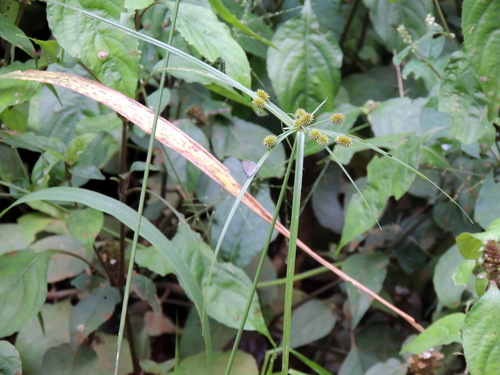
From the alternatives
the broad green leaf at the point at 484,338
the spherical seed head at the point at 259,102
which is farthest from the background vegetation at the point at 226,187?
the spherical seed head at the point at 259,102

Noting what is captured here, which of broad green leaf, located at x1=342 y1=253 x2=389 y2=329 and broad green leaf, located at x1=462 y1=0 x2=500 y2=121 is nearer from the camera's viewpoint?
broad green leaf, located at x1=462 y1=0 x2=500 y2=121

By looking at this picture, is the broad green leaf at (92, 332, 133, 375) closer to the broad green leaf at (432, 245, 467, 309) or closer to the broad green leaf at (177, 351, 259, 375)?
the broad green leaf at (177, 351, 259, 375)

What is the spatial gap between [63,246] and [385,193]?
610 mm

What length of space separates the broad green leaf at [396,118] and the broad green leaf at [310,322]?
0.40 metres

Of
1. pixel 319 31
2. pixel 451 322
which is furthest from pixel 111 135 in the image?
pixel 451 322

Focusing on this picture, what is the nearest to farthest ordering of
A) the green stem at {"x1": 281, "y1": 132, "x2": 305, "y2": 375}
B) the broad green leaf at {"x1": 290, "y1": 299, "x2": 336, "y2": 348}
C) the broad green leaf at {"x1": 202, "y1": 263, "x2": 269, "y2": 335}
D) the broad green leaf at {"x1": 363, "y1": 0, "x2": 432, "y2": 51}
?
the green stem at {"x1": 281, "y1": 132, "x2": 305, "y2": 375} → the broad green leaf at {"x1": 202, "y1": 263, "x2": 269, "y2": 335} → the broad green leaf at {"x1": 290, "y1": 299, "x2": 336, "y2": 348} → the broad green leaf at {"x1": 363, "y1": 0, "x2": 432, "y2": 51}

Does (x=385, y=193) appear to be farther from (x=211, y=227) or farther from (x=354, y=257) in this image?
(x=211, y=227)

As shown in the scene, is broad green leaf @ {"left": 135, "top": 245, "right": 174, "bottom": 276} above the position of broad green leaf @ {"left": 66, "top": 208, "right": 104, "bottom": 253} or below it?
below

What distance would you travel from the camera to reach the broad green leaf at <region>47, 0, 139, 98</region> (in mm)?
879

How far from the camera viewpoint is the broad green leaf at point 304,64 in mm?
1397

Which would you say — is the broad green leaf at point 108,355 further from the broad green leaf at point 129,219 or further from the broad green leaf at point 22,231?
the broad green leaf at point 129,219

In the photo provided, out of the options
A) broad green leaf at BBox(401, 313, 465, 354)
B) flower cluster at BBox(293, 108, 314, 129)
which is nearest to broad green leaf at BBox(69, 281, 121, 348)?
broad green leaf at BBox(401, 313, 465, 354)

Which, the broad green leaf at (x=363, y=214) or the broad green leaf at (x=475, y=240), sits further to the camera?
the broad green leaf at (x=363, y=214)

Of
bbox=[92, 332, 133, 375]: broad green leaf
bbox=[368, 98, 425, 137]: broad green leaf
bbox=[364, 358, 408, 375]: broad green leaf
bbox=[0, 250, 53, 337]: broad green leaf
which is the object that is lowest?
bbox=[92, 332, 133, 375]: broad green leaf
